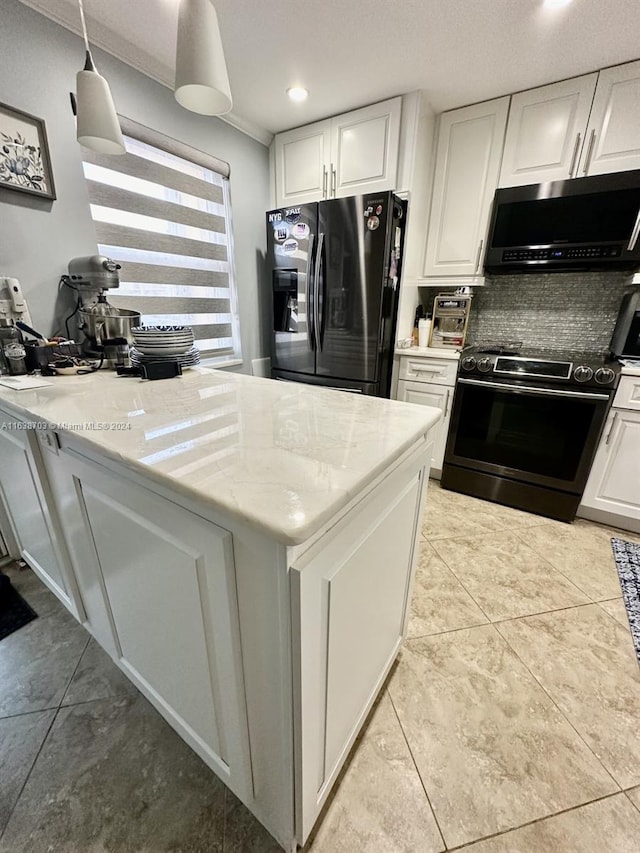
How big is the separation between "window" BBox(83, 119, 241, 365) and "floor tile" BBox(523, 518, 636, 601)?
2.43 m

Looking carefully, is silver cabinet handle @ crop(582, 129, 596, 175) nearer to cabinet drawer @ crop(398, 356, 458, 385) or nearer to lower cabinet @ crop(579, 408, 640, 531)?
cabinet drawer @ crop(398, 356, 458, 385)

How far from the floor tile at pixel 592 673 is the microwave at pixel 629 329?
1418mm

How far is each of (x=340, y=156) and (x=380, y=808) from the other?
3206 mm

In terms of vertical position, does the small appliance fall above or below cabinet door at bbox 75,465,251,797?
above

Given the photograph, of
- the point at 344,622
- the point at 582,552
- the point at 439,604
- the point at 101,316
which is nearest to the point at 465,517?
the point at 582,552

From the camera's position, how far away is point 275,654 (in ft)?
1.96

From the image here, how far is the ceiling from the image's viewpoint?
Answer: 148cm

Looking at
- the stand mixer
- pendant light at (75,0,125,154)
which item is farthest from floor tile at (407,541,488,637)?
pendant light at (75,0,125,154)

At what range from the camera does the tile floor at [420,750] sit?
87 cm

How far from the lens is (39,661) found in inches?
50.4

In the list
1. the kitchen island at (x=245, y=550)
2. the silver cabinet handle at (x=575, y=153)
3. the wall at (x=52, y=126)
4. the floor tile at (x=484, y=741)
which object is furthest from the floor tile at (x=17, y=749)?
the silver cabinet handle at (x=575, y=153)

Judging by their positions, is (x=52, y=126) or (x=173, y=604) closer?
(x=173, y=604)

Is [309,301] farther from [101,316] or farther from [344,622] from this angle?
[344,622]

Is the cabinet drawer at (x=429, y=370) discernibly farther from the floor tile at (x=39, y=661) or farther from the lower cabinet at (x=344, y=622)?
the floor tile at (x=39, y=661)
